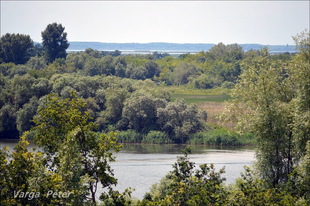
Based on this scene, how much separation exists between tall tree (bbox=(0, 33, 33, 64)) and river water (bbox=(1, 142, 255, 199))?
55878mm

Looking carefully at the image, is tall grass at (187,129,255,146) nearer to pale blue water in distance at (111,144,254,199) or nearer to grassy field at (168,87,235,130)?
pale blue water in distance at (111,144,254,199)

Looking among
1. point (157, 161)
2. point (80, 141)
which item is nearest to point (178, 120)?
point (157, 161)

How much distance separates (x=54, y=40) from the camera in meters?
108

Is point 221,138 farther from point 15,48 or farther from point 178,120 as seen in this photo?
point 15,48

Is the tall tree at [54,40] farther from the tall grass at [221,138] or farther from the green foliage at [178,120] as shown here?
the tall grass at [221,138]

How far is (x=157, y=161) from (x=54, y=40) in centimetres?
7468

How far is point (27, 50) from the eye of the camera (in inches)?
4240

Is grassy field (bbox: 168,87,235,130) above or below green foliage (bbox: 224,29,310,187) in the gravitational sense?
below

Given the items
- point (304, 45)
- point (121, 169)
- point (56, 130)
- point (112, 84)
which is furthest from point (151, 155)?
point (56, 130)

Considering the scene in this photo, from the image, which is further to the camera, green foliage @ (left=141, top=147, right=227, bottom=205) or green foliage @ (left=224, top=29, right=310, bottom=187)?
green foliage @ (left=224, top=29, right=310, bottom=187)

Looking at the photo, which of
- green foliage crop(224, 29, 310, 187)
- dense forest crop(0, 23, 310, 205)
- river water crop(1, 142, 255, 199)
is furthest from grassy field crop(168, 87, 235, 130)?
green foliage crop(224, 29, 310, 187)

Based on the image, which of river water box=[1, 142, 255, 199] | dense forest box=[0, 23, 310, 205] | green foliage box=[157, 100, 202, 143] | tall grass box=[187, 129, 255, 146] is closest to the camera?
dense forest box=[0, 23, 310, 205]

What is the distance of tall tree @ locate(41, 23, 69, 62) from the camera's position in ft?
350

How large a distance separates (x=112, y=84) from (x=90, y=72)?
104ft
